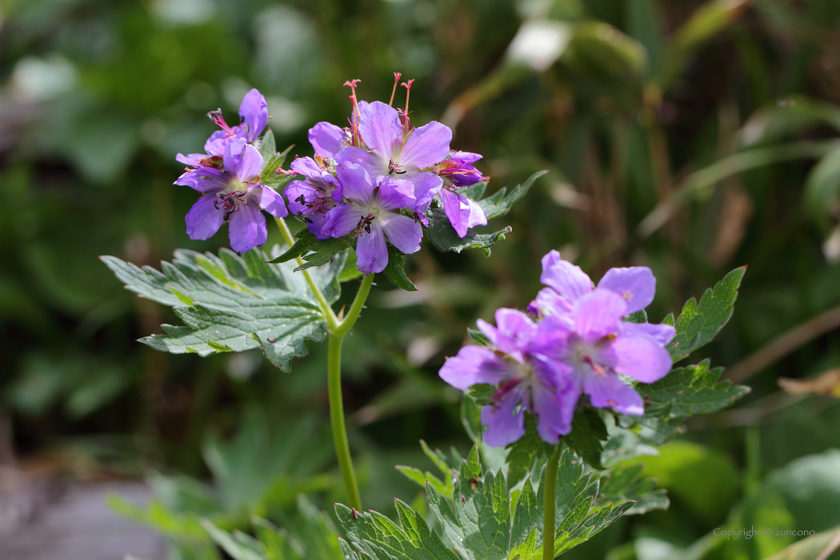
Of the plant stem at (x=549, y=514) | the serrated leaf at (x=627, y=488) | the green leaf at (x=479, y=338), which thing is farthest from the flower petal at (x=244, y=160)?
the serrated leaf at (x=627, y=488)

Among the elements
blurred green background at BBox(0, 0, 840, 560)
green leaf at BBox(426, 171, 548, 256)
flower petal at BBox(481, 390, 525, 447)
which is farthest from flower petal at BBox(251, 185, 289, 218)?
blurred green background at BBox(0, 0, 840, 560)

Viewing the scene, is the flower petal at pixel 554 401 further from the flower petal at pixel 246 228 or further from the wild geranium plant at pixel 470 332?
the flower petal at pixel 246 228

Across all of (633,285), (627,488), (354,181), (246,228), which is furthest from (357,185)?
(627,488)

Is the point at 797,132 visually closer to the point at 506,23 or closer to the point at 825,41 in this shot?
the point at 825,41

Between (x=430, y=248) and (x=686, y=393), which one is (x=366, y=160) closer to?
(x=686, y=393)

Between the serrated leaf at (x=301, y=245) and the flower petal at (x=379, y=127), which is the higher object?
the flower petal at (x=379, y=127)

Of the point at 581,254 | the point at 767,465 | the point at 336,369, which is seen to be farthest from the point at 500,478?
the point at 581,254
